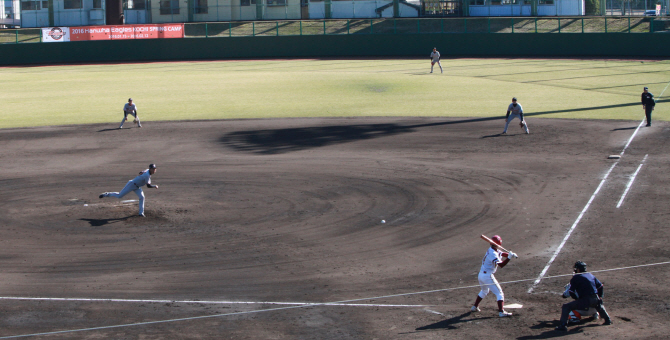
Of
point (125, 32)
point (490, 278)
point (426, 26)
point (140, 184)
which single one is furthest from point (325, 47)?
point (490, 278)

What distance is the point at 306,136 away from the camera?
87.2 ft

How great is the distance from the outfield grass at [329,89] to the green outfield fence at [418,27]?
6.28 m

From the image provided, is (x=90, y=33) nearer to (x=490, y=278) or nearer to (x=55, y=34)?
(x=55, y=34)

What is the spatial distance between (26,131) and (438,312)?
2400cm

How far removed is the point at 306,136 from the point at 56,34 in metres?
40.6

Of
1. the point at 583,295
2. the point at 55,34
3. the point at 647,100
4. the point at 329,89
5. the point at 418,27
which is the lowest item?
the point at 583,295

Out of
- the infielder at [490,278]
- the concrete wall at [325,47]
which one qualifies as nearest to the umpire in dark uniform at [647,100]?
the infielder at [490,278]

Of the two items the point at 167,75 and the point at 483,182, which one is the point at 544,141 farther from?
the point at 167,75

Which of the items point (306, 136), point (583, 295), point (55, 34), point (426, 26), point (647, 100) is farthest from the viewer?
point (426, 26)

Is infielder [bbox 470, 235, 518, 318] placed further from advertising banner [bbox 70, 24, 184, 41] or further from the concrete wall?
advertising banner [bbox 70, 24, 184, 41]

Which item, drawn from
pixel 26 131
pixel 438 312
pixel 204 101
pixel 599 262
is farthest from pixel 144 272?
pixel 204 101

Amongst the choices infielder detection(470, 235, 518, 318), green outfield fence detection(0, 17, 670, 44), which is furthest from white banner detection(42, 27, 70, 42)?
infielder detection(470, 235, 518, 318)

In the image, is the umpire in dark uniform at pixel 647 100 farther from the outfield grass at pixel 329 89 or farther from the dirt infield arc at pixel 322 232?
the outfield grass at pixel 329 89

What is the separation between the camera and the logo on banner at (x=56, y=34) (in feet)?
188
